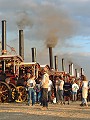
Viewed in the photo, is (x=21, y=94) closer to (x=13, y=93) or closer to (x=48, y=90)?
(x=13, y=93)

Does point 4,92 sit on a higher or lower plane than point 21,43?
lower

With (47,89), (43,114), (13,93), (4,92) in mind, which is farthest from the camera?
(13,93)

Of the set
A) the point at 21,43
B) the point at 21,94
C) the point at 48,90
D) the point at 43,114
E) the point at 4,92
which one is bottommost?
the point at 43,114

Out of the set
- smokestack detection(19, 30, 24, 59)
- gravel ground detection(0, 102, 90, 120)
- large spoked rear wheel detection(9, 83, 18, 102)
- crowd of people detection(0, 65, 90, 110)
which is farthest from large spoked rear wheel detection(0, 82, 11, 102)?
smokestack detection(19, 30, 24, 59)

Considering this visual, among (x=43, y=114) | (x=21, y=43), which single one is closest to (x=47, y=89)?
(x=43, y=114)

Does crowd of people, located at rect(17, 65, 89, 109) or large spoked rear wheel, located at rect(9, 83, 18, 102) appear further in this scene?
large spoked rear wheel, located at rect(9, 83, 18, 102)

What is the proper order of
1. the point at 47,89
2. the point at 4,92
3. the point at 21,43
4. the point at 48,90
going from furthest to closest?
the point at 21,43 < the point at 4,92 < the point at 48,90 < the point at 47,89

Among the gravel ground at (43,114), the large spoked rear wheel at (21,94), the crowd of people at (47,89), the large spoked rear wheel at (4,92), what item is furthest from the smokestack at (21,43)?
the gravel ground at (43,114)

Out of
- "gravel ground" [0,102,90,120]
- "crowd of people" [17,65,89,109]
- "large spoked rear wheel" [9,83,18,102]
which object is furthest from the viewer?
"large spoked rear wheel" [9,83,18,102]

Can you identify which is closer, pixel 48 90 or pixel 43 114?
pixel 43 114

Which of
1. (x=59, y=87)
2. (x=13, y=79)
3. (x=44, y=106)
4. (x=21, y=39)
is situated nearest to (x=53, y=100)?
(x=59, y=87)

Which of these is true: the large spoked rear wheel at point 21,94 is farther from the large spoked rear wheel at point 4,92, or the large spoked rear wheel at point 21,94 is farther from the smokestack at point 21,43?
the smokestack at point 21,43

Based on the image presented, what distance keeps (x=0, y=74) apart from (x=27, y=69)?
1828 mm

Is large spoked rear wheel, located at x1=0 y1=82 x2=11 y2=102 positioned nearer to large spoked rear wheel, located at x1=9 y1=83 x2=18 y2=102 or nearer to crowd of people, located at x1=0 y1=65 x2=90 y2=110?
large spoked rear wheel, located at x1=9 y1=83 x2=18 y2=102
